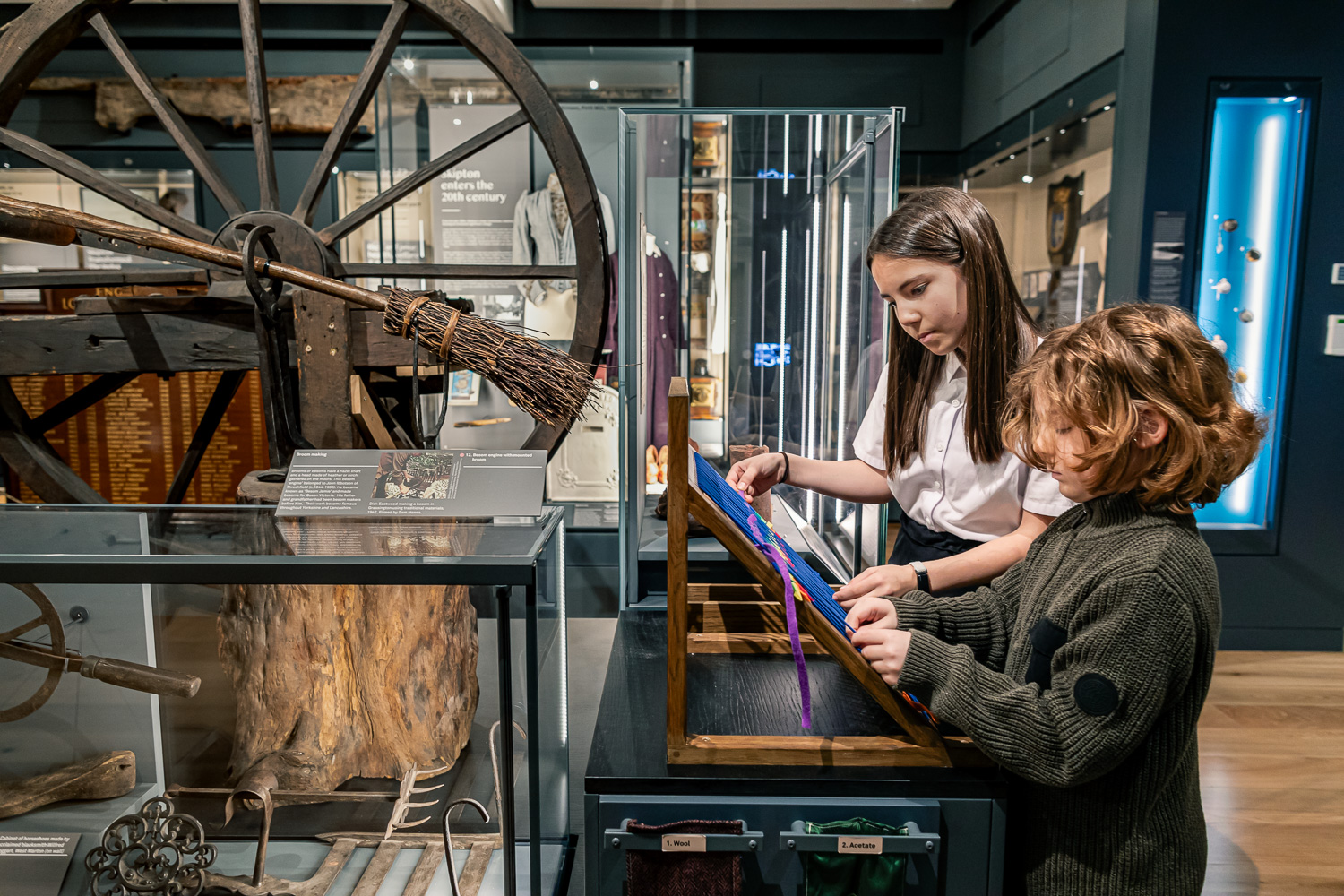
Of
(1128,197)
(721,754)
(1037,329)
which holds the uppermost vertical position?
(1128,197)

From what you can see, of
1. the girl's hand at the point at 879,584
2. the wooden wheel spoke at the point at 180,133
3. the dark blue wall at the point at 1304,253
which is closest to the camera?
the girl's hand at the point at 879,584

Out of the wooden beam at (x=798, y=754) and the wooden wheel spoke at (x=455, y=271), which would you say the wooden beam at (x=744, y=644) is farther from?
the wooden wheel spoke at (x=455, y=271)

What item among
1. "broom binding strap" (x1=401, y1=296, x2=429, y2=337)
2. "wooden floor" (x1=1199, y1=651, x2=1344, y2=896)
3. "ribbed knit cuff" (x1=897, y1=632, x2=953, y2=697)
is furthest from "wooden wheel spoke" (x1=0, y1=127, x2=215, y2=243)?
"wooden floor" (x1=1199, y1=651, x2=1344, y2=896)

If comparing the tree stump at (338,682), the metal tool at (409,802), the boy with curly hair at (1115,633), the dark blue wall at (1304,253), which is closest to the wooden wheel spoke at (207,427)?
the tree stump at (338,682)

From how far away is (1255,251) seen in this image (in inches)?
119

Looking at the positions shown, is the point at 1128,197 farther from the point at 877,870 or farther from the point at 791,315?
the point at 877,870

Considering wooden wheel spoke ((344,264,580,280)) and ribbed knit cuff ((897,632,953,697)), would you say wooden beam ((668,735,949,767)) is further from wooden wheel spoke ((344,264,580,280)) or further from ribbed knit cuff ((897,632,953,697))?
wooden wheel spoke ((344,264,580,280))

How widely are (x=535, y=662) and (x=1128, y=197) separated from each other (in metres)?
2.99

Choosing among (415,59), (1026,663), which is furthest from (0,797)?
(415,59)

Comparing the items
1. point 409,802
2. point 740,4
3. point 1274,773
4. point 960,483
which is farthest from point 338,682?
point 740,4

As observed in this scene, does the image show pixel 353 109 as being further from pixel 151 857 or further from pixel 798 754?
pixel 798 754

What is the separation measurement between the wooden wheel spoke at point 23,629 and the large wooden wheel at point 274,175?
62 centimetres

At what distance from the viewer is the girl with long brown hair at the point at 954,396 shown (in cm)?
125

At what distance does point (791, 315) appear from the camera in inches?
82.4
